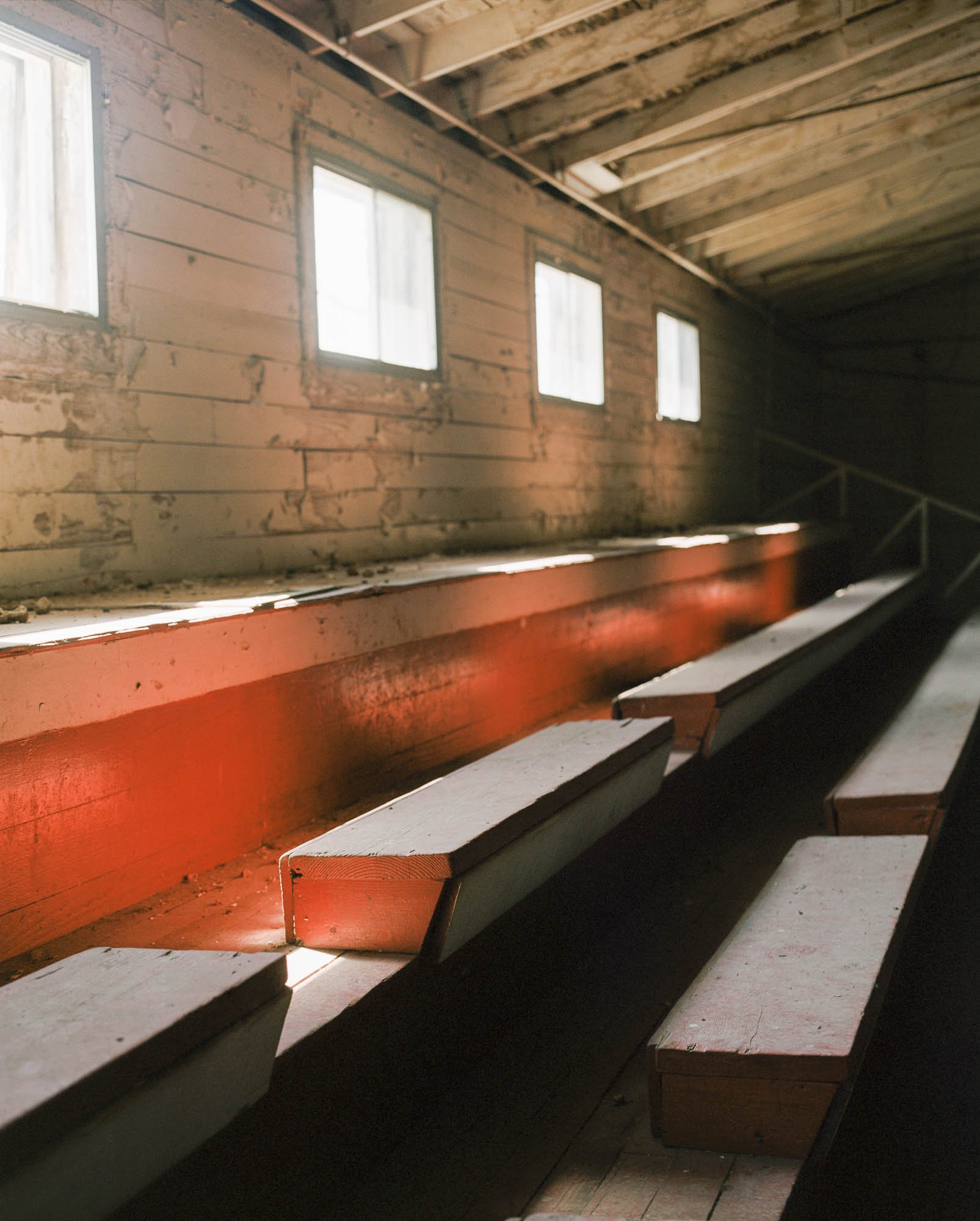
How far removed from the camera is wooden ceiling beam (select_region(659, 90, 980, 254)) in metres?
6.35

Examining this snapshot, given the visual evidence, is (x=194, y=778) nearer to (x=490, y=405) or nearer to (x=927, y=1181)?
(x=927, y=1181)

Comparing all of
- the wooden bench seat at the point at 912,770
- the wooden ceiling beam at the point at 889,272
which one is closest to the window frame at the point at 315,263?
the wooden bench seat at the point at 912,770

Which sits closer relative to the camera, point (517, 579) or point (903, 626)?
point (517, 579)

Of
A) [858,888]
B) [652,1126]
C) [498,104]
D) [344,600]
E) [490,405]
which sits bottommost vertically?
[652,1126]

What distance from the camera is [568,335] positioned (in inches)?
247

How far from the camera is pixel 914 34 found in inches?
189

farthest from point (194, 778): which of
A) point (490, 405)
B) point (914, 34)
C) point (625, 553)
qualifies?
point (914, 34)

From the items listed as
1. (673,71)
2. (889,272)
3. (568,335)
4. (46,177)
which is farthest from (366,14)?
(889,272)

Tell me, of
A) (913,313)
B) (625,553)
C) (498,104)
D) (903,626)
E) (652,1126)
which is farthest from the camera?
(913,313)

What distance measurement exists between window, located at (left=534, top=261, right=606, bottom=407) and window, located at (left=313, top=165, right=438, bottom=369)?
1153 millimetres

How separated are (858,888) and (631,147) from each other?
447 centimetres

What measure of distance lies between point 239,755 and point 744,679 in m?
1.70

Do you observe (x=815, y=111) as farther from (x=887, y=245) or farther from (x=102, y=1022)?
(x=102, y=1022)

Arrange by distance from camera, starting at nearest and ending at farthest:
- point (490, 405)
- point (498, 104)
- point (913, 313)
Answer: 1. point (498, 104)
2. point (490, 405)
3. point (913, 313)
